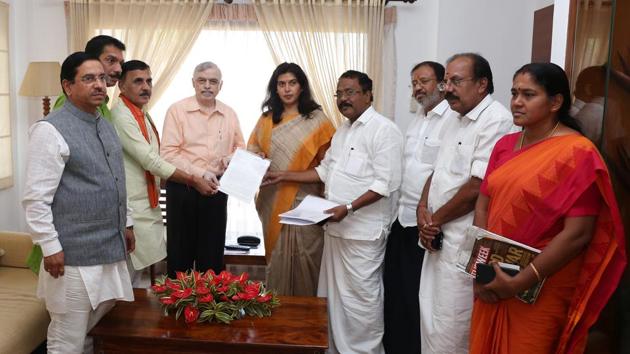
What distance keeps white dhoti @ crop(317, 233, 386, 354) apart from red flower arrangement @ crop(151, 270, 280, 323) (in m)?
0.58

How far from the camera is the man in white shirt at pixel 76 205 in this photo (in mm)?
1856

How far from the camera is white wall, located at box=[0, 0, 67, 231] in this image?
4.17 m

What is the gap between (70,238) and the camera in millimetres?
1931

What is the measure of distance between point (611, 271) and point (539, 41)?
204cm

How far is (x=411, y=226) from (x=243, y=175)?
899mm

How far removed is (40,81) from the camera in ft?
12.3

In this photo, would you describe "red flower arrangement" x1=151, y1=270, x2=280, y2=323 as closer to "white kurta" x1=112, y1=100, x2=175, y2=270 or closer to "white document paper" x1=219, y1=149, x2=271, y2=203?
"white kurta" x1=112, y1=100, x2=175, y2=270

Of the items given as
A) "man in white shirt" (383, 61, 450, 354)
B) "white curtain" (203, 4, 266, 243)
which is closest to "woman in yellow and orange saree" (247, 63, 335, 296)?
"man in white shirt" (383, 61, 450, 354)

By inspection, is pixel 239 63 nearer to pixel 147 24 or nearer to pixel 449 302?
pixel 147 24

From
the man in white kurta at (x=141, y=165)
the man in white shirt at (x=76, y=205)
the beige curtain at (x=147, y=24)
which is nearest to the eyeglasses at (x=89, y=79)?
the man in white shirt at (x=76, y=205)

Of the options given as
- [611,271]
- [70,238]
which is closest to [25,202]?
[70,238]

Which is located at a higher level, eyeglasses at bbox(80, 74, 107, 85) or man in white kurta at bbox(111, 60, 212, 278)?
eyeglasses at bbox(80, 74, 107, 85)

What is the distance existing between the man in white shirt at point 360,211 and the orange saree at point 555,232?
0.90 meters

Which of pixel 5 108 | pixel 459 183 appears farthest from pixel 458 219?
pixel 5 108
